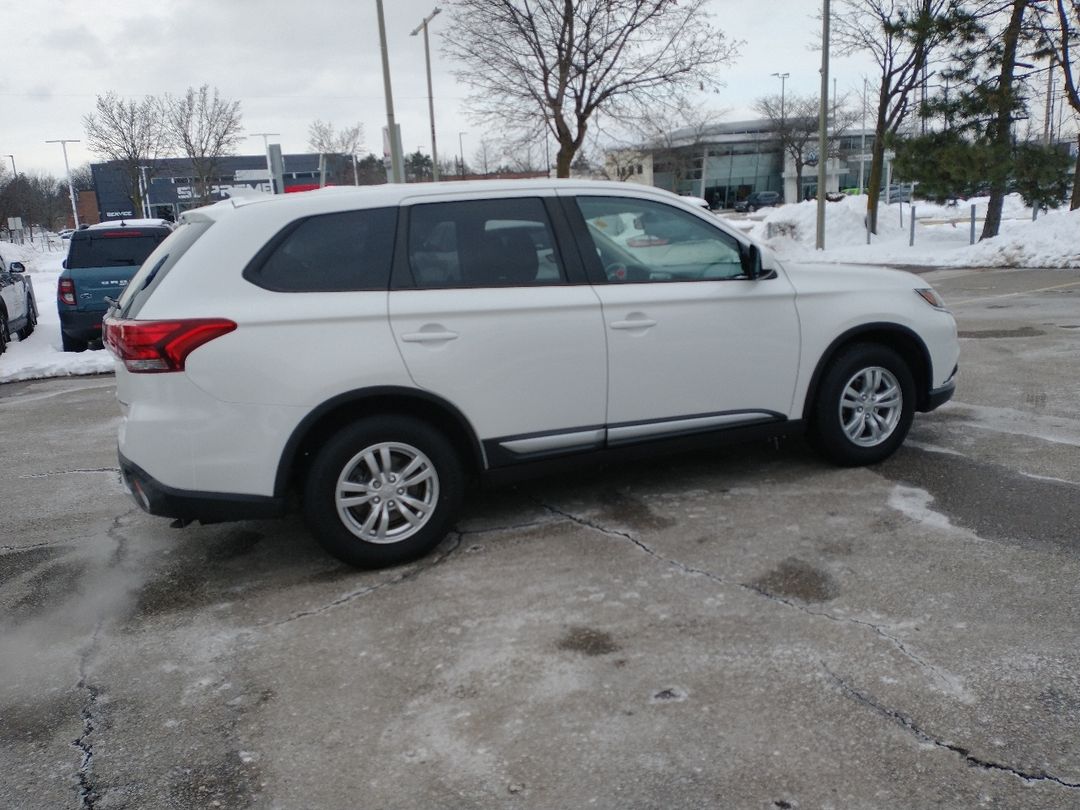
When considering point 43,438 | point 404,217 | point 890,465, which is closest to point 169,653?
point 404,217

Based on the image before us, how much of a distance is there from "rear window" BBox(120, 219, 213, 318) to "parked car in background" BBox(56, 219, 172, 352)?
8228 millimetres

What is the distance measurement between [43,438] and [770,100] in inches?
2722

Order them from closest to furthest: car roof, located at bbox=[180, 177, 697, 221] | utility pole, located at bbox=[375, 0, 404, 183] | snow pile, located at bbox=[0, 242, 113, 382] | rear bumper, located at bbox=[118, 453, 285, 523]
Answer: rear bumper, located at bbox=[118, 453, 285, 523], car roof, located at bbox=[180, 177, 697, 221], snow pile, located at bbox=[0, 242, 113, 382], utility pole, located at bbox=[375, 0, 404, 183]

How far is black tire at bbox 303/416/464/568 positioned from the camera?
433cm

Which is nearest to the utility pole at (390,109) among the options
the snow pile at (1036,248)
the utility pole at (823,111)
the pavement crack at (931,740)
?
the utility pole at (823,111)

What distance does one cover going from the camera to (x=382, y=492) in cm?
445

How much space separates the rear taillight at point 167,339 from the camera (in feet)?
13.5

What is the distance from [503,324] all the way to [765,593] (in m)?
1.77

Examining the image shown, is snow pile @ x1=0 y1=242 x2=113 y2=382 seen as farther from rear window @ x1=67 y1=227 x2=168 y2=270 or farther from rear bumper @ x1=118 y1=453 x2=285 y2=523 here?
rear bumper @ x1=118 y1=453 x2=285 y2=523

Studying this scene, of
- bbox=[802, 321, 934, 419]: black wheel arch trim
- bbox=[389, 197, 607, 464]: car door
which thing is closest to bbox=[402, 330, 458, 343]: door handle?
bbox=[389, 197, 607, 464]: car door

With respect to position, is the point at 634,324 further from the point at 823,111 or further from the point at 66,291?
the point at 823,111

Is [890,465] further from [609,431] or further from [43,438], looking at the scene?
[43,438]

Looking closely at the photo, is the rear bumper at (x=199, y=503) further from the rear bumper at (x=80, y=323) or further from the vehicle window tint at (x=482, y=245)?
the rear bumper at (x=80, y=323)

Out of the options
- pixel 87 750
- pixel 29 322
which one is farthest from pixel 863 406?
pixel 29 322
